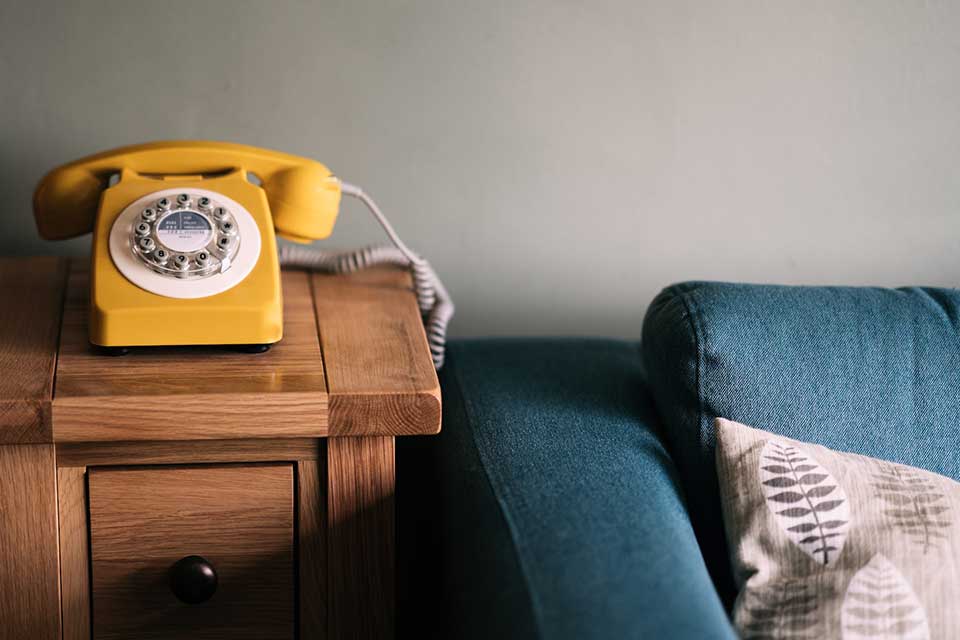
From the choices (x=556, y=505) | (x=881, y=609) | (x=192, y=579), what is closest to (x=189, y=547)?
(x=192, y=579)

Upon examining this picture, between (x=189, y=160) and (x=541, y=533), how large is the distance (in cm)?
56

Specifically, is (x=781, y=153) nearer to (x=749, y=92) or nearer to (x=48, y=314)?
(x=749, y=92)

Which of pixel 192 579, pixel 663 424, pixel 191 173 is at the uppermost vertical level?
pixel 191 173

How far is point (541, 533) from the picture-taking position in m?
0.92

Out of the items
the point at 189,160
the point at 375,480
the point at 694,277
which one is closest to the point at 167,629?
the point at 375,480

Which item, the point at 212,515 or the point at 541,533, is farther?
the point at 212,515

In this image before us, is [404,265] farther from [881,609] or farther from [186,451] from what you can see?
[881,609]

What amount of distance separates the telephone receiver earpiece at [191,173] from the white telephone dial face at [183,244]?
4cm

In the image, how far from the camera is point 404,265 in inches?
52.1

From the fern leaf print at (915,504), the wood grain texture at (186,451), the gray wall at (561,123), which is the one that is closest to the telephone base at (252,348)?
the wood grain texture at (186,451)

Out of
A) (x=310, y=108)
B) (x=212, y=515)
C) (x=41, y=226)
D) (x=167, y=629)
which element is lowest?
(x=167, y=629)

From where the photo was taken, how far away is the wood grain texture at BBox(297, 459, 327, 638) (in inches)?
40.5

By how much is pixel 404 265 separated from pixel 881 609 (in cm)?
69

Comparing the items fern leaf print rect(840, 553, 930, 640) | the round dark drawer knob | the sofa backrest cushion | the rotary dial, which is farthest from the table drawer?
fern leaf print rect(840, 553, 930, 640)
